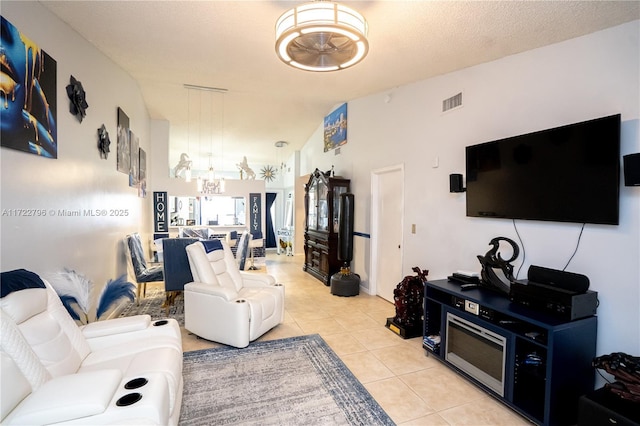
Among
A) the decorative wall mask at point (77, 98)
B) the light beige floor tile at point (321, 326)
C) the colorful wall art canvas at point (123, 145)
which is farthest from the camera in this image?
the colorful wall art canvas at point (123, 145)

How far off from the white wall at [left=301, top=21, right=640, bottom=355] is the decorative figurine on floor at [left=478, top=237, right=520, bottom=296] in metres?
0.16

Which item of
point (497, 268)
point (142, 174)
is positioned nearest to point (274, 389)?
point (497, 268)

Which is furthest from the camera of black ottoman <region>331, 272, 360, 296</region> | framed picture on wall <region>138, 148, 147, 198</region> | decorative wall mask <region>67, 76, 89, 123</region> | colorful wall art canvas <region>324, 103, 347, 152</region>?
colorful wall art canvas <region>324, 103, 347, 152</region>

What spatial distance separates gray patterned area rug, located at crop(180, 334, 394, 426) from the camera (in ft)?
6.72

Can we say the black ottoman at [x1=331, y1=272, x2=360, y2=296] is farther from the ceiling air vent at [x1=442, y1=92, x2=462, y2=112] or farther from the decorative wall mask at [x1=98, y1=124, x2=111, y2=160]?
the decorative wall mask at [x1=98, y1=124, x2=111, y2=160]

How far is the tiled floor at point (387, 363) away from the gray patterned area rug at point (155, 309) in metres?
0.70

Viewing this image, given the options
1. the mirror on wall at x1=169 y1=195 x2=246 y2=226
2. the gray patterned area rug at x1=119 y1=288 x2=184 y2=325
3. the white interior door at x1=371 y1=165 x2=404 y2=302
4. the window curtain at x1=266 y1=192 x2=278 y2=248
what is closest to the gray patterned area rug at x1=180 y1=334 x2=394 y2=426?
the gray patterned area rug at x1=119 y1=288 x2=184 y2=325

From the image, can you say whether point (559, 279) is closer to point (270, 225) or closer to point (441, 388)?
point (441, 388)

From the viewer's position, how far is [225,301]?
3.02 m

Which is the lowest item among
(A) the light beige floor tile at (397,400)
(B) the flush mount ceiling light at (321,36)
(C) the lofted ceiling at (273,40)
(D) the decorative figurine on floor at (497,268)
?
(A) the light beige floor tile at (397,400)

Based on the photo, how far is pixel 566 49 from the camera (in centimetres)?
237

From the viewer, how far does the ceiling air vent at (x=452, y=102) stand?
3275 millimetres

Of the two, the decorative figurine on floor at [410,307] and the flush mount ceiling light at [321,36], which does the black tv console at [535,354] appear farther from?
the flush mount ceiling light at [321,36]

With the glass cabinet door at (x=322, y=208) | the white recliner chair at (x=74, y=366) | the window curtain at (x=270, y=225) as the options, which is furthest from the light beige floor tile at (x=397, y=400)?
the window curtain at (x=270, y=225)
